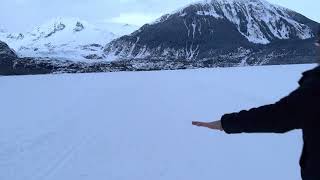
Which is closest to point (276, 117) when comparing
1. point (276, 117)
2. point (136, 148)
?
point (276, 117)

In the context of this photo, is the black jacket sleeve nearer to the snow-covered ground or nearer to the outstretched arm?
the outstretched arm

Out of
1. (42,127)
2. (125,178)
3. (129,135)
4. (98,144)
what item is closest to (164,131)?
(129,135)

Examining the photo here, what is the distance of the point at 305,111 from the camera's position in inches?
60.1

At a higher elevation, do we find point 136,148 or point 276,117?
point 276,117

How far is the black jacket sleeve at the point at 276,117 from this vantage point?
1.52m

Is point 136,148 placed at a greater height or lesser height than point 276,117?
lesser

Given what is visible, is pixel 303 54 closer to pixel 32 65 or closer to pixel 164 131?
pixel 32 65

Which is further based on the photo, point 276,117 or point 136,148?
point 136,148

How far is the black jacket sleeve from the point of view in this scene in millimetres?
1521

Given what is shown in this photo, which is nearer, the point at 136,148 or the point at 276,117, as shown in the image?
the point at 276,117

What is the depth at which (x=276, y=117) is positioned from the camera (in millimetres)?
1578

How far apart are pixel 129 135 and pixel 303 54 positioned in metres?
153

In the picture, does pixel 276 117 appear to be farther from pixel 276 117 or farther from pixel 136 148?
pixel 136 148

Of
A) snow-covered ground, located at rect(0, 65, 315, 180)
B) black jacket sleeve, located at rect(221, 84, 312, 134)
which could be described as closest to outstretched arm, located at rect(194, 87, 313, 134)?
black jacket sleeve, located at rect(221, 84, 312, 134)
